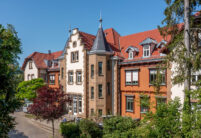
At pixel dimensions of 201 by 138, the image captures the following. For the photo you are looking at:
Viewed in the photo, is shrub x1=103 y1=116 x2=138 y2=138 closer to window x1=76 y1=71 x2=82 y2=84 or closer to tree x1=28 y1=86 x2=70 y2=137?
tree x1=28 y1=86 x2=70 y2=137

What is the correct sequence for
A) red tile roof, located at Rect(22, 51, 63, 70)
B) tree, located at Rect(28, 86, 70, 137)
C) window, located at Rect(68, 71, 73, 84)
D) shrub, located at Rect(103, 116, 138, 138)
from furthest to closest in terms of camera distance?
red tile roof, located at Rect(22, 51, 63, 70) < window, located at Rect(68, 71, 73, 84) < tree, located at Rect(28, 86, 70, 137) < shrub, located at Rect(103, 116, 138, 138)

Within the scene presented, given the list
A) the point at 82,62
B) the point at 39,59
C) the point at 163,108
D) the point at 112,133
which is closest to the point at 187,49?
the point at 163,108

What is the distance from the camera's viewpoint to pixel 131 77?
20578 mm

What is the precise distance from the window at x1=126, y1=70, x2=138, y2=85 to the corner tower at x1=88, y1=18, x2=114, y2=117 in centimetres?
264

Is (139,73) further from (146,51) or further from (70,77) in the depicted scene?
(70,77)

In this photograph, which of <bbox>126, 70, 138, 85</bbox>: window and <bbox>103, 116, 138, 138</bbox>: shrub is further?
<bbox>126, 70, 138, 85</bbox>: window

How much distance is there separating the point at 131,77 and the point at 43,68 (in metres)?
20.6

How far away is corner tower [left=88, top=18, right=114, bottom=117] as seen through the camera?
20.8 metres

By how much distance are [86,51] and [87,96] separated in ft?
21.6

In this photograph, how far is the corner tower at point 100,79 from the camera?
20.8 metres

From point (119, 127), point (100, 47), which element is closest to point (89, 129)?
point (119, 127)

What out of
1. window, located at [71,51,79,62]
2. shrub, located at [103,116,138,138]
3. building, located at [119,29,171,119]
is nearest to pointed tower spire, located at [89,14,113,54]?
building, located at [119,29,171,119]

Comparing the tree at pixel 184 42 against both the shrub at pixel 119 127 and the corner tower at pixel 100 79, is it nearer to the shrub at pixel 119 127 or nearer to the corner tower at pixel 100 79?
the shrub at pixel 119 127

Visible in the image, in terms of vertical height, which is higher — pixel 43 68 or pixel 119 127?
pixel 43 68
